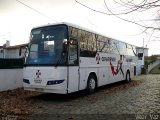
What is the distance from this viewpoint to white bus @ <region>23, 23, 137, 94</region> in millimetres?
11703

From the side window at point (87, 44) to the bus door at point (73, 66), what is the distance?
68cm

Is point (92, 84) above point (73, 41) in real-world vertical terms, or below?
below

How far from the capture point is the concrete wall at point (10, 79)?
15.0 meters

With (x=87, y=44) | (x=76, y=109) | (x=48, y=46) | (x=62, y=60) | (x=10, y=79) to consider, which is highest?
(x=87, y=44)

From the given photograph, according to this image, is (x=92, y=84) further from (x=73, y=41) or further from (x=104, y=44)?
(x=104, y=44)

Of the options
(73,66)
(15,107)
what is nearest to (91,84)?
(73,66)

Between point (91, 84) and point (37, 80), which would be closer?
point (37, 80)

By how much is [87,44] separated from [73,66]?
227 cm

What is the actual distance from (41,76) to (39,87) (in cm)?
50

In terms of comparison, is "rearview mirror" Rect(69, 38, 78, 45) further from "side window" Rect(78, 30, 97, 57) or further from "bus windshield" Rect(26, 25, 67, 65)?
"side window" Rect(78, 30, 97, 57)

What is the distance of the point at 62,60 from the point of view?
462 inches

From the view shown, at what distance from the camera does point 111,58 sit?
1777 cm

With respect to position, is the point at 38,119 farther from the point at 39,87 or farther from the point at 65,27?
the point at 65,27

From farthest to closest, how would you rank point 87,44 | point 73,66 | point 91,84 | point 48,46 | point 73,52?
point 91,84, point 87,44, point 73,52, point 73,66, point 48,46
